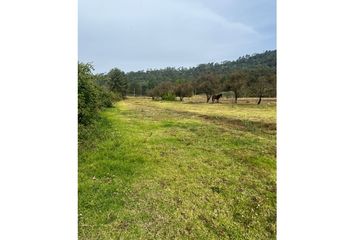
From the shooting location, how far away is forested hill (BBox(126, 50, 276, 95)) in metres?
2.83

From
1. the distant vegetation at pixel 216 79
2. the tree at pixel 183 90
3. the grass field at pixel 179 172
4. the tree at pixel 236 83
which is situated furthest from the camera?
the tree at pixel 183 90

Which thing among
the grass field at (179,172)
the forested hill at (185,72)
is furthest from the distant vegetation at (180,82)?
the grass field at (179,172)

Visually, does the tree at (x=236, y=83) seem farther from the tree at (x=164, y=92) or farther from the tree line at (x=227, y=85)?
the tree at (x=164, y=92)

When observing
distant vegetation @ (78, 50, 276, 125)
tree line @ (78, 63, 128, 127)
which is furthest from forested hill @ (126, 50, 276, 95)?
tree line @ (78, 63, 128, 127)

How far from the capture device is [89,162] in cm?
279

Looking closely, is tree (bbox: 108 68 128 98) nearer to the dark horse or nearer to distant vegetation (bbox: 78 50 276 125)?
distant vegetation (bbox: 78 50 276 125)

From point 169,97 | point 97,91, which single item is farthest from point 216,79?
point 97,91

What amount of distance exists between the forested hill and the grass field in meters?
0.19

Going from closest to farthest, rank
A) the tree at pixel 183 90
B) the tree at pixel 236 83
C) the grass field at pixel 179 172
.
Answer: the grass field at pixel 179 172, the tree at pixel 236 83, the tree at pixel 183 90

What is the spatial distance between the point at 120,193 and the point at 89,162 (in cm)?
41

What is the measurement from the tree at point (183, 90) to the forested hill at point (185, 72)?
81mm

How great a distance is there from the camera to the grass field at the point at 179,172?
2.37 meters
